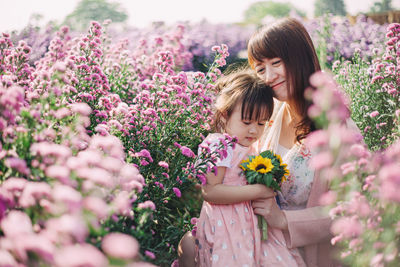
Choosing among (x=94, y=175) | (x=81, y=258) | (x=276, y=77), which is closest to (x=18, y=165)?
(x=94, y=175)

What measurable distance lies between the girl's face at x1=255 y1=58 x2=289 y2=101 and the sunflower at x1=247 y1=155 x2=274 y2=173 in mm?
555

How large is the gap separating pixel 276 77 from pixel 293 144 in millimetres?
532

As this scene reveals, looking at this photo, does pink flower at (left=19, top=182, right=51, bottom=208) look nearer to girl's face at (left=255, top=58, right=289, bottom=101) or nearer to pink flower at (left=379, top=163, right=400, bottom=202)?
pink flower at (left=379, top=163, right=400, bottom=202)

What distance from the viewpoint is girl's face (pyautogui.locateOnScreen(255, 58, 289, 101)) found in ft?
7.96

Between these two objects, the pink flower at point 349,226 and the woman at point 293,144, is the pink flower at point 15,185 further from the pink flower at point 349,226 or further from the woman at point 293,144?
the woman at point 293,144

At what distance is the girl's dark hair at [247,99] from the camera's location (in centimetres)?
222

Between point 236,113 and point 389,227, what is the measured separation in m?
1.22

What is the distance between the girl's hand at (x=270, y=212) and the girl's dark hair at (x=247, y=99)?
530 millimetres

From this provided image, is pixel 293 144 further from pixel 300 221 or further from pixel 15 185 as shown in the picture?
pixel 15 185

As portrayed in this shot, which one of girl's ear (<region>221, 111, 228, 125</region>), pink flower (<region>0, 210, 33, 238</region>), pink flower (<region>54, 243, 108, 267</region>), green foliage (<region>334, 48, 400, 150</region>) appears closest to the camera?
pink flower (<region>54, 243, 108, 267</region>)

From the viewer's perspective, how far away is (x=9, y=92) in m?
1.28

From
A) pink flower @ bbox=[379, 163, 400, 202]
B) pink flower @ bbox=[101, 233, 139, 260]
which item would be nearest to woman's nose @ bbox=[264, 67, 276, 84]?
pink flower @ bbox=[379, 163, 400, 202]

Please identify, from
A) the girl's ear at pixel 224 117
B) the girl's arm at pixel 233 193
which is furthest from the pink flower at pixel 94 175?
the girl's ear at pixel 224 117

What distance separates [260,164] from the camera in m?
2.15
